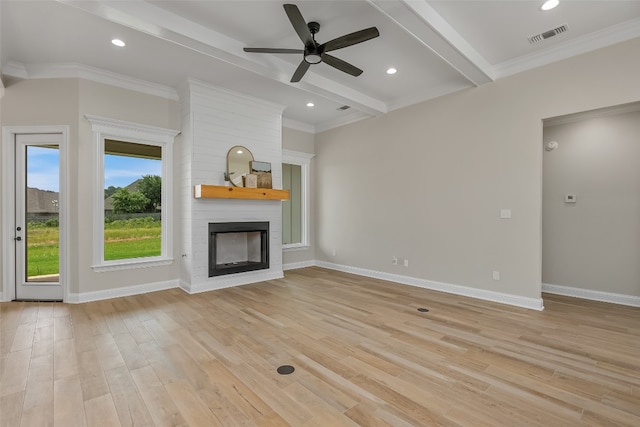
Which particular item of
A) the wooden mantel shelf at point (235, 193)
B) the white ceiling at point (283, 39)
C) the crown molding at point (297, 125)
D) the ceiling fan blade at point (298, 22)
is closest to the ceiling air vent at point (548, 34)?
the white ceiling at point (283, 39)

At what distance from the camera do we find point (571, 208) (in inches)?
172

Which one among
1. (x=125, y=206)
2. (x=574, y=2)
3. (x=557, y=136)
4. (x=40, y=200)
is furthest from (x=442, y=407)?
(x=40, y=200)

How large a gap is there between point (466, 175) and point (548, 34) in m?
1.84

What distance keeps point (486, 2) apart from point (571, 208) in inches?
127

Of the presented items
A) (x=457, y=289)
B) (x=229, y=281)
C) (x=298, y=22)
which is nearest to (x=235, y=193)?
(x=229, y=281)

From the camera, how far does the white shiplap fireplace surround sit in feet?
15.1

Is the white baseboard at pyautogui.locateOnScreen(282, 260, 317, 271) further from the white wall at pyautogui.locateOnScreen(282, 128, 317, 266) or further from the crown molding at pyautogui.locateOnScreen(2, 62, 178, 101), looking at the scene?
the crown molding at pyautogui.locateOnScreen(2, 62, 178, 101)

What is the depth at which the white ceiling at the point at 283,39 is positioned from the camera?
2.90m

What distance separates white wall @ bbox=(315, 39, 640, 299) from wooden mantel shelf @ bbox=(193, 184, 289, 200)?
1566mm

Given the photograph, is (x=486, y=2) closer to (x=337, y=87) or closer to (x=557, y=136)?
(x=337, y=87)

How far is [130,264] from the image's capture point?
14.6 ft

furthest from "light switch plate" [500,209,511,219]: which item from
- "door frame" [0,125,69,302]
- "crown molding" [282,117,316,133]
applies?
"door frame" [0,125,69,302]

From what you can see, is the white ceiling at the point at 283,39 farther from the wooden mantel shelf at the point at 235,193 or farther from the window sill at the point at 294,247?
the window sill at the point at 294,247

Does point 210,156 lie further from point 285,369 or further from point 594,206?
point 594,206
